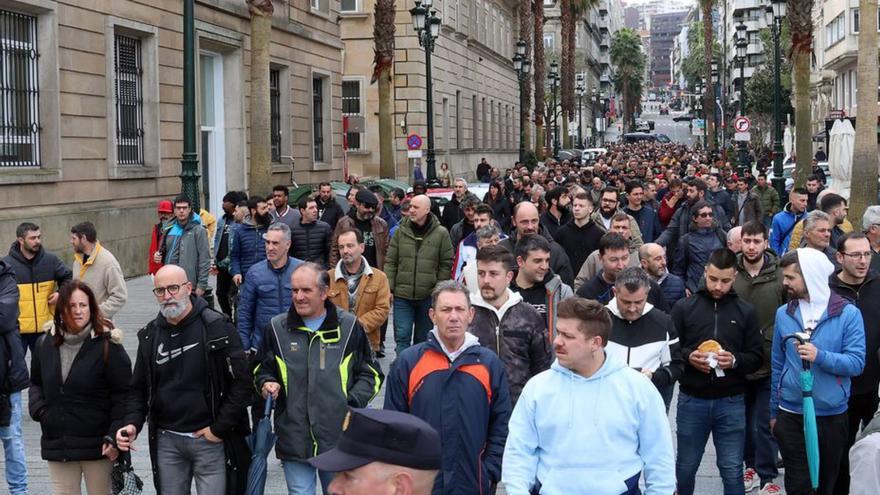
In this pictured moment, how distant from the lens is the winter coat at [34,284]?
33.9 feet

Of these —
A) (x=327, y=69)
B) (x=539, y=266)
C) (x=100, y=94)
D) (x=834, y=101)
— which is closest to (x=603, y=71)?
(x=834, y=101)

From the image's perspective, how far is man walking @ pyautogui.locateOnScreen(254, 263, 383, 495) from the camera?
258 inches

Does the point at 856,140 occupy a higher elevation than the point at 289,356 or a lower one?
higher

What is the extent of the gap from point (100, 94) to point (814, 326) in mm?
16348

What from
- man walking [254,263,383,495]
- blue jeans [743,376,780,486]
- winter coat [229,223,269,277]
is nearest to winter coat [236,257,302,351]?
man walking [254,263,383,495]

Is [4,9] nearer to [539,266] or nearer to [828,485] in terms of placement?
[539,266]

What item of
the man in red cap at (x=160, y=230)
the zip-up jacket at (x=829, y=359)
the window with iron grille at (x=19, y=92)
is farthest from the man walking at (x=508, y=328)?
the window with iron grille at (x=19, y=92)

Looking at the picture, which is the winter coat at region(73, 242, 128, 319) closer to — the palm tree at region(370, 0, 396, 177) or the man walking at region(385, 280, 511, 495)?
the man walking at region(385, 280, 511, 495)

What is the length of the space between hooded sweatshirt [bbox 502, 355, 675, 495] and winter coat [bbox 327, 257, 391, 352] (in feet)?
13.7

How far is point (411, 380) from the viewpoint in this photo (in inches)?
233

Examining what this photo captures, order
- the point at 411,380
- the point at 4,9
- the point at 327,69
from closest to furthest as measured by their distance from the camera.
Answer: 1. the point at 411,380
2. the point at 4,9
3. the point at 327,69

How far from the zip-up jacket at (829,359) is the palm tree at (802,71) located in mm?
22174

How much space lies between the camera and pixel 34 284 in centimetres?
1034

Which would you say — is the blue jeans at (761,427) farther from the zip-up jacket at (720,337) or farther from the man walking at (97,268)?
the man walking at (97,268)
